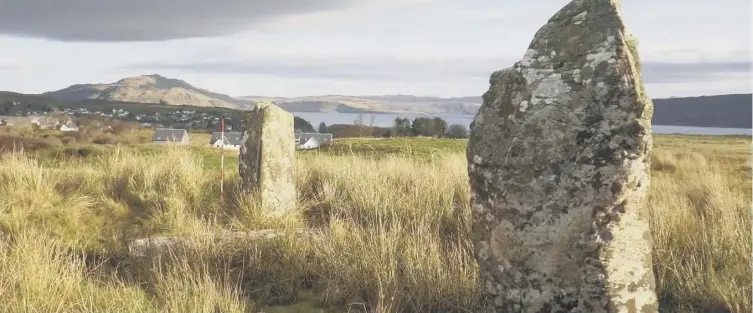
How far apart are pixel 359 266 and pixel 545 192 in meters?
2.04

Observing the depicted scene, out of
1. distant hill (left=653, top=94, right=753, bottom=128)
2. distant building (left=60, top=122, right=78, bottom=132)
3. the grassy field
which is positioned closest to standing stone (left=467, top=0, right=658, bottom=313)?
the grassy field

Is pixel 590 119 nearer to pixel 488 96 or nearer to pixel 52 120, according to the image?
pixel 488 96

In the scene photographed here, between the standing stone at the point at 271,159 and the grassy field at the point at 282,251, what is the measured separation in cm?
25

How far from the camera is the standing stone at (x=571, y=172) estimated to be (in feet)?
9.94

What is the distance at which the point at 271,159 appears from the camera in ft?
26.0

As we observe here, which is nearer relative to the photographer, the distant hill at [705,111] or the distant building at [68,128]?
the distant building at [68,128]

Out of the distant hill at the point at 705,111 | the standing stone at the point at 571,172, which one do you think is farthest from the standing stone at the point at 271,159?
the distant hill at the point at 705,111

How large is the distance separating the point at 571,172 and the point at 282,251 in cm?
308

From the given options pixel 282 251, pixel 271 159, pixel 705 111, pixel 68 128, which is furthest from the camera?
pixel 705 111

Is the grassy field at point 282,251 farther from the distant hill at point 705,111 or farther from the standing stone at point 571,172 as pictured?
the distant hill at point 705,111

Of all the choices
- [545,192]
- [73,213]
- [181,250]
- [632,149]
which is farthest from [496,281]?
[73,213]

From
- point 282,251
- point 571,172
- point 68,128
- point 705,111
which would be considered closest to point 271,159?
point 282,251

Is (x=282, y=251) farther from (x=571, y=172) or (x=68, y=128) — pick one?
(x=68, y=128)

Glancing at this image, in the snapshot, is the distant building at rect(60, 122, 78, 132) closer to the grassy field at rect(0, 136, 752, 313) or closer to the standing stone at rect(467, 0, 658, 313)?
the grassy field at rect(0, 136, 752, 313)
